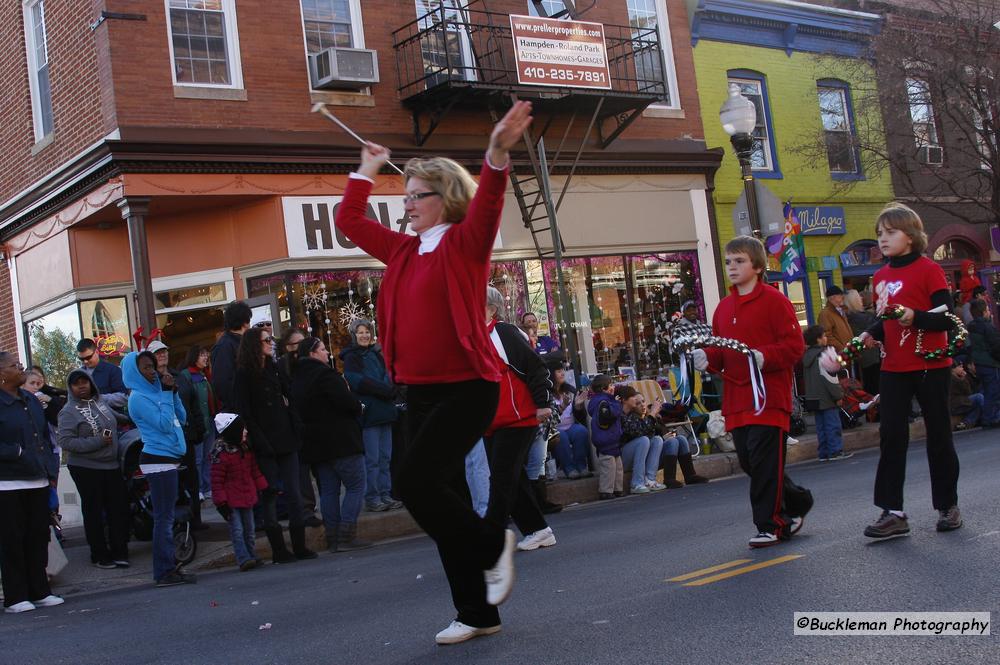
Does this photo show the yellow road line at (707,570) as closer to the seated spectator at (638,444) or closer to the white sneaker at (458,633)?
the white sneaker at (458,633)

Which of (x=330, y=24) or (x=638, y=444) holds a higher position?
(x=330, y=24)

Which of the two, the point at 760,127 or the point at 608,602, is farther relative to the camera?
the point at 760,127

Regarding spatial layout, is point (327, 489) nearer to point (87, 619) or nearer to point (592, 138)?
point (87, 619)

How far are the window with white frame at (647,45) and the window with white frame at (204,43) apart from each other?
6918mm

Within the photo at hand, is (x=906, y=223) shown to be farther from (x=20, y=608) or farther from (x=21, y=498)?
(x=20, y=608)

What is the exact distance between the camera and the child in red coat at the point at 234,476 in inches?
357

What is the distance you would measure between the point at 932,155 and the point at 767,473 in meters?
19.8

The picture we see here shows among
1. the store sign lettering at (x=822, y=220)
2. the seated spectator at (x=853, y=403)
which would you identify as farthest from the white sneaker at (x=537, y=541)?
the store sign lettering at (x=822, y=220)

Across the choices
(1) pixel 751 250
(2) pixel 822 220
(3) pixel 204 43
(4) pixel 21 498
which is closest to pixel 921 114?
(2) pixel 822 220

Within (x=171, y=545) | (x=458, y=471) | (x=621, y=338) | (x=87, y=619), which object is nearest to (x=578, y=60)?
(x=621, y=338)

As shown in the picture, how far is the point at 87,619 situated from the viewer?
290 inches

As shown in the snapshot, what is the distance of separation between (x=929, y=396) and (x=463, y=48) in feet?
40.5

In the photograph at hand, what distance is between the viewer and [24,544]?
8219 mm
